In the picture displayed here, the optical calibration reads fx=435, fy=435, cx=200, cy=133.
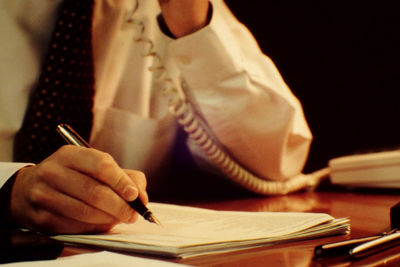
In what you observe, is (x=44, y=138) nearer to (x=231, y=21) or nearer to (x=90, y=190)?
(x=90, y=190)

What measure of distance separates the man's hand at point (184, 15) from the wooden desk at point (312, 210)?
36 cm

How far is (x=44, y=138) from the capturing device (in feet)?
2.64

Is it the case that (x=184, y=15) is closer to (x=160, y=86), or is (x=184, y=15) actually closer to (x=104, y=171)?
(x=160, y=86)

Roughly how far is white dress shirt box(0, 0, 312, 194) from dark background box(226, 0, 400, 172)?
0.91ft

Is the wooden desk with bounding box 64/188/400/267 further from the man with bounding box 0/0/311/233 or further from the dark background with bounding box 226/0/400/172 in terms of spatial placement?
the dark background with bounding box 226/0/400/172

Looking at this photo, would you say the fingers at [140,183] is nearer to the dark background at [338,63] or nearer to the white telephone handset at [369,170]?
the white telephone handset at [369,170]

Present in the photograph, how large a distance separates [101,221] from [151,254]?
0.37 ft

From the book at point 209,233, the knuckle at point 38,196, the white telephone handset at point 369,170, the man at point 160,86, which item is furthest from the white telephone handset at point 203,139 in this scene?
the knuckle at point 38,196

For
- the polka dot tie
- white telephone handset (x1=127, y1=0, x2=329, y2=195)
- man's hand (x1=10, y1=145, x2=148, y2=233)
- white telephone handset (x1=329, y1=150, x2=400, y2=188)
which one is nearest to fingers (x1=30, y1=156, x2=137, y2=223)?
man's hand (x1=10, y1=145, x2=148, y2=233)

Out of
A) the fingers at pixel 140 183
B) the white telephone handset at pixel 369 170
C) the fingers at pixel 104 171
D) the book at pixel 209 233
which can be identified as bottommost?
the white telephone handset at pixel 369 170

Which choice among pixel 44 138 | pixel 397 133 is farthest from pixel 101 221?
pixel 397 133

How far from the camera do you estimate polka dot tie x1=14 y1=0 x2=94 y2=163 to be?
81 centimetres

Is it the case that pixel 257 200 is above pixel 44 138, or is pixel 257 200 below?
below

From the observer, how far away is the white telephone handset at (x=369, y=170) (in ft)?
3.14
